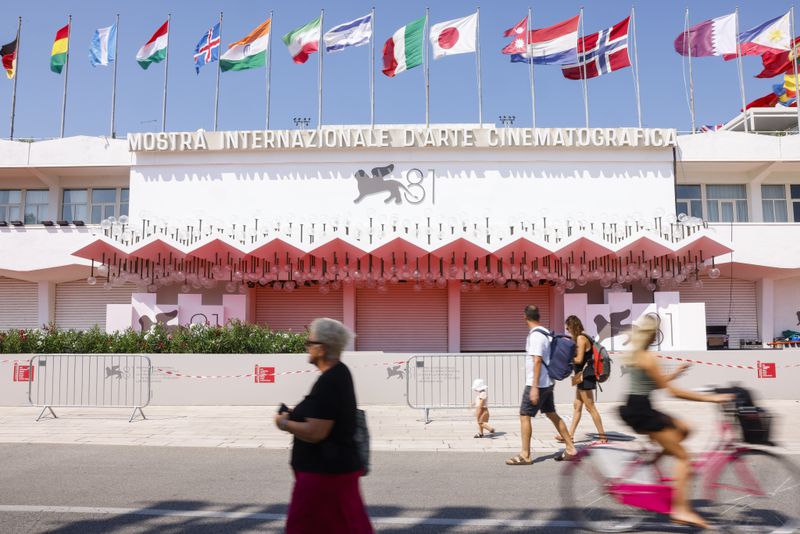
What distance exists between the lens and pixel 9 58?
81.0ft

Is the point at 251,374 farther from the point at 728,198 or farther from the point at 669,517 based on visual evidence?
the point at 728,198

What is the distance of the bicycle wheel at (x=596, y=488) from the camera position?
509 centimetres

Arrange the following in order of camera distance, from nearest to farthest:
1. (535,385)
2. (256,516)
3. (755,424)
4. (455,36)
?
(755,424) → (256,516) → (535,385) → (455,36)

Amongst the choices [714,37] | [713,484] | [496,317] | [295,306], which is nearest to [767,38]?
[714,37]

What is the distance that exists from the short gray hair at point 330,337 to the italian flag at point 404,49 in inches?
784

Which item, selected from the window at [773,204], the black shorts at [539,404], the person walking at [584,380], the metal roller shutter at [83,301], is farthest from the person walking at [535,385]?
the window at [773,204]

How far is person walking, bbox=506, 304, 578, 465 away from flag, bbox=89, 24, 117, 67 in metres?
22.3

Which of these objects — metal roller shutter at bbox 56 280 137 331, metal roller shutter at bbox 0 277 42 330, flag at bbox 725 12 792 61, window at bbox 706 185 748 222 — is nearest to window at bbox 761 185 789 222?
window at bbox 706 185 748 222

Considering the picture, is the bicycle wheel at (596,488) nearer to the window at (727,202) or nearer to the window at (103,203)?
the window at (727,202)

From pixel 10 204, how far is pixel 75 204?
8.79ft

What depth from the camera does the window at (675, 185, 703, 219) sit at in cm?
2331

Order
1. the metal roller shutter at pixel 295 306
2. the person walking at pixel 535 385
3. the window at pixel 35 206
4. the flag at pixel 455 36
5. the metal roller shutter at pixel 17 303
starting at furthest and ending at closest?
the window at pixel 35 206
the metal roller shutter at pixel 17 303
the flag at pixel 455 36
the metal roller shutter at pixel 295 306
the person walking at pixel 535 385

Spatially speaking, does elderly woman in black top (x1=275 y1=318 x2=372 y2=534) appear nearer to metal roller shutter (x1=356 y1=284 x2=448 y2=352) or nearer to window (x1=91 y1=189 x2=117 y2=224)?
metal roller shutter (x1=356 y1=284 x2=448 y2=352)

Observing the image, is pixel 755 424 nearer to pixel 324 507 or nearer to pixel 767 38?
pixel 324 507
